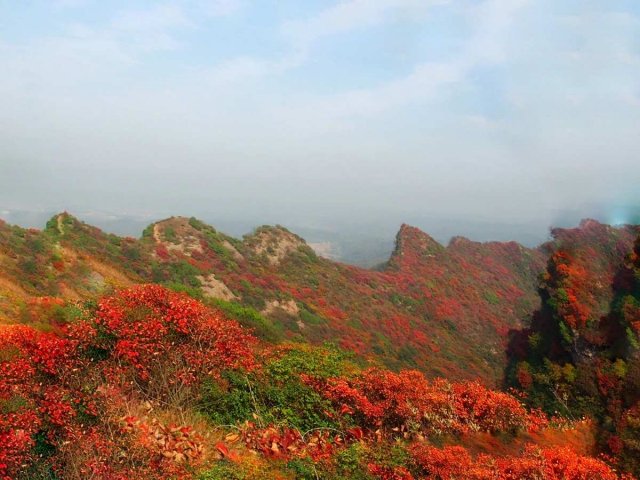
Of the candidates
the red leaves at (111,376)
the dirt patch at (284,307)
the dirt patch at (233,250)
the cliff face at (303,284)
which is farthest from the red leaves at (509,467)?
the dirt patch at (233,250)

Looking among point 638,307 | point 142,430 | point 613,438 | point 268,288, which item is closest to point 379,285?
point 268,288

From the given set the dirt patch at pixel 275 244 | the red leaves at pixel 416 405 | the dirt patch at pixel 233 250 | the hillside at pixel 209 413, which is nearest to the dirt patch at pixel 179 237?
the dirt patch at pixel 233 250

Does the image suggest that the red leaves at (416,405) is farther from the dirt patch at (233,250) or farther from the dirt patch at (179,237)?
the dirt patch at (233,250)

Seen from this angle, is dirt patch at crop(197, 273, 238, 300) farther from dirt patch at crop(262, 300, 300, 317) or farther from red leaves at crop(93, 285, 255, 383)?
red leaves at crop(93, 285, 255, 383)

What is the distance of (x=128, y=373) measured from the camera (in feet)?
44.2

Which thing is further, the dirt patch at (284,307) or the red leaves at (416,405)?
the dirt patch at (284,307)

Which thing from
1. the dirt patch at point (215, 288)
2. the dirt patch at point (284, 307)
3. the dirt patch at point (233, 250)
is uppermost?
the dirt patch at point (233, 250)

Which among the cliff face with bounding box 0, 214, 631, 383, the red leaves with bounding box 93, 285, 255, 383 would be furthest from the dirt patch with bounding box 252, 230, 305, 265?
the red leaves with bounding box 93, 285, 255, 383

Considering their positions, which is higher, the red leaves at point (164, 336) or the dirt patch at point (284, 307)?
the red leaves at point (164, 336)

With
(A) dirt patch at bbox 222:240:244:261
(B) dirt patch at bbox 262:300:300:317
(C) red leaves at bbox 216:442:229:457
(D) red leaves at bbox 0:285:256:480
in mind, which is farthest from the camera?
(A) dirt patch at bbox 222:240:244:261

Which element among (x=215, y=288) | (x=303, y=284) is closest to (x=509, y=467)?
(x=215, y=288)

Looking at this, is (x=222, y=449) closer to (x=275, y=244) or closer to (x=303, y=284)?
(x=303, y=284)

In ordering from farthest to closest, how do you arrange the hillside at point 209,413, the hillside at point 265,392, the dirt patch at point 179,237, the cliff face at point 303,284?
the dirt patch at point 179,237 < the cliff face at point 303,284 < the hillside at point 265,392 < the hillside at point 209,413

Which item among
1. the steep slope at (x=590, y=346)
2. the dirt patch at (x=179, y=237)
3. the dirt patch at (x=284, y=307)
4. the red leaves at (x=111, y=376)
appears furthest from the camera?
the dirt patch at (x=179, y=237)
